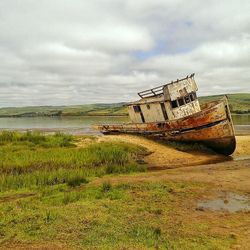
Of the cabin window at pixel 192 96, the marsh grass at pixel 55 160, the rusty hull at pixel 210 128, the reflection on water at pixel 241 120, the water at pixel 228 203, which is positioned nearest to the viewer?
the water at pixel 228 203

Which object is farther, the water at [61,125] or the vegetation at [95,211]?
the water at [61,125]

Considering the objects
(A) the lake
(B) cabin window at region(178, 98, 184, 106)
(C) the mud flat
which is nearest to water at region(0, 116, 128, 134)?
(A) the lake

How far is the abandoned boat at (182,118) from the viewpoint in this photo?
894 inches

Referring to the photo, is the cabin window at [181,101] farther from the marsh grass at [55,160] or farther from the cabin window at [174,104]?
the marsh grass at [55,160]

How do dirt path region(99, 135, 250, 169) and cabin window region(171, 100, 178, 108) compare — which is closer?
dirt path region(99, 135, 250, 169)

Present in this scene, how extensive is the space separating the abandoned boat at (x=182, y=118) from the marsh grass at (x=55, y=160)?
423 centimetres

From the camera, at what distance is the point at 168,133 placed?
2456cm

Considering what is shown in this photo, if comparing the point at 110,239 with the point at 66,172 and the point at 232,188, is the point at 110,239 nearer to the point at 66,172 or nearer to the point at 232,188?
the point at 232,188

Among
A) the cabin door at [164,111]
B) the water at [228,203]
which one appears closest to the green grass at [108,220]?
the water at [228,203]

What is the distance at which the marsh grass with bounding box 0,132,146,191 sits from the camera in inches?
506

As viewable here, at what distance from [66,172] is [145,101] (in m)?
14.0

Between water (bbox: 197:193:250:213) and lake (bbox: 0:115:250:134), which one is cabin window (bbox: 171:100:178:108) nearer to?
water (bbox: 197:193:250:213)

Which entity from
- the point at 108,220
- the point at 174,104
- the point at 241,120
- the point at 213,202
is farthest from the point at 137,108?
the point at 241,120

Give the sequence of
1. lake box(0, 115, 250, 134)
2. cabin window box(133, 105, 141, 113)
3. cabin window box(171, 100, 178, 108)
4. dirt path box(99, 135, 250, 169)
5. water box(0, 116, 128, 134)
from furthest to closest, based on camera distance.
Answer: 1. water box(0, 116, 128, 134)
2. lake box(0, 115, 250, 134)
3. cabin window box(133, 105, 141, 113)
4. cabin window box(171, 100, 178, 108)
5. dirt path box(99, 135, 250, 169)
